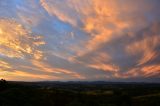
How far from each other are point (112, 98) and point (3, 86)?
143 ft

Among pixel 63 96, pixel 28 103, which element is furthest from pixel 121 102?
pixel 28 103

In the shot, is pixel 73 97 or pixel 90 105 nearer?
pixel 90 105

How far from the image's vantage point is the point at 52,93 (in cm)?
9956

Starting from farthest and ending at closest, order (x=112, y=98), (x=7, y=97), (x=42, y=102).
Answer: (x=112, y=98) → (x=42, y=102) → (x=7, y=97)

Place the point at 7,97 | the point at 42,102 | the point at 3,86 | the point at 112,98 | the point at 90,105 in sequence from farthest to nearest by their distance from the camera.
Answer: the point at 112,98 → the point at 3,86 → the point at 90,105 → the point at 42,102 → the point at 7,97

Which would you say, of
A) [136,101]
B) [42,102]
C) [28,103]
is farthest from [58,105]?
[136,101]

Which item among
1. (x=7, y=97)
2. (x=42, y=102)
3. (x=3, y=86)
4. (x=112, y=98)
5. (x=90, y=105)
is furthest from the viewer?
(x=112, y=98)

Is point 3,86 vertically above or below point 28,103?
above

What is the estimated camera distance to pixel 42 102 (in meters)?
82.0

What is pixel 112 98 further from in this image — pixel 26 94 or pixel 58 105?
pixel 26 94

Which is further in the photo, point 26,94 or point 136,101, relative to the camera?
point 136,101

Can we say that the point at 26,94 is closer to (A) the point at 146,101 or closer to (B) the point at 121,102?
(B) the point at 121,102

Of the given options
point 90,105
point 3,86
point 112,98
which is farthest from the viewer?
point 112,98

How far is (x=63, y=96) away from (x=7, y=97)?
2782 centimetres
